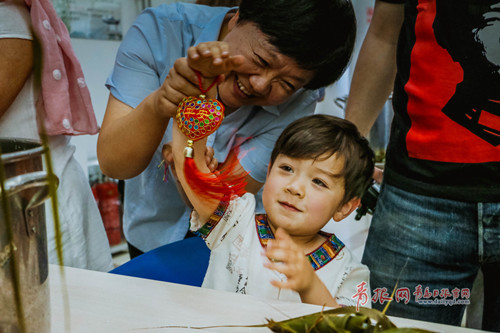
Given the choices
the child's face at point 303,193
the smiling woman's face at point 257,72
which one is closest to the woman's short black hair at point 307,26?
the smiling woman's face at point 257,72

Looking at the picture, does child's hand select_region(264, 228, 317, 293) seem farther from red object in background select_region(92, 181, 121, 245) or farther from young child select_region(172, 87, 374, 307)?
red object in background select_region(92, 181, 121, 245)

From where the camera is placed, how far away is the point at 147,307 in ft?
1.22

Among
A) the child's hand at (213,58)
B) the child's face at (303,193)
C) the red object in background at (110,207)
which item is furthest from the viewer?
the red object in background at (110,207)

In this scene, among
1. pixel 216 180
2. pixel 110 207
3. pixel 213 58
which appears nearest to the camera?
pixel 213 58

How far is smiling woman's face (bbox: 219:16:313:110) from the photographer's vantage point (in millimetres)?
412

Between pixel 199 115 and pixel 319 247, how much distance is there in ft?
0.79

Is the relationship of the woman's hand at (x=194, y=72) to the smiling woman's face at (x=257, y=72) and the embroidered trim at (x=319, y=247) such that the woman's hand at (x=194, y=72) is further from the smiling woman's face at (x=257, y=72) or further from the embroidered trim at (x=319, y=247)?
the embroidered trim at (x=319, y=247)

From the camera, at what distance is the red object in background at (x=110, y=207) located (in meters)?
0.56

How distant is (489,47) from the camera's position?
1.34ft

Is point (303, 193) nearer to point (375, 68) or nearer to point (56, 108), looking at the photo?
point (375, 68)

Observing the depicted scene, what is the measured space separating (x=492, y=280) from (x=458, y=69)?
280mm

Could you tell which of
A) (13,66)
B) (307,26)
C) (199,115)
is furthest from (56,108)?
(307,26)

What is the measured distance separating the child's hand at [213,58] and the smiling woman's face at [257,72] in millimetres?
62

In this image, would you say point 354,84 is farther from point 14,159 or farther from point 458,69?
point 14,159
